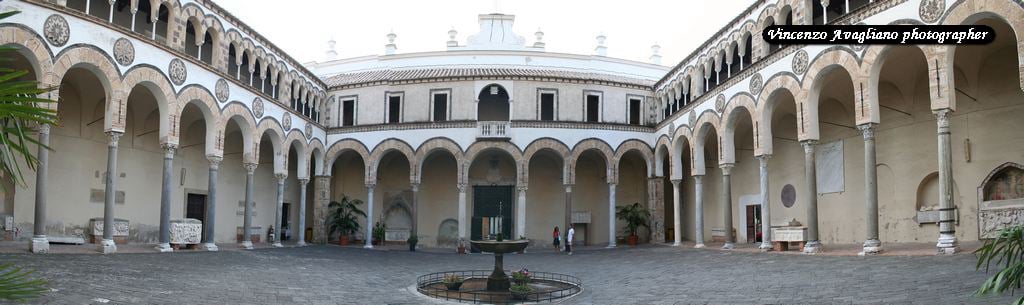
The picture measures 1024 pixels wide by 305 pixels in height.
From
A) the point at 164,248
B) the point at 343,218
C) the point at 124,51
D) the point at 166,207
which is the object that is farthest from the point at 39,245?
the point at 343,218

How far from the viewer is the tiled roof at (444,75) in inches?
1028

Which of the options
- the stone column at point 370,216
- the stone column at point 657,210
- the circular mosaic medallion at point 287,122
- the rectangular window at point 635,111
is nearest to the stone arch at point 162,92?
the circular mosaic medallion at point 287,122

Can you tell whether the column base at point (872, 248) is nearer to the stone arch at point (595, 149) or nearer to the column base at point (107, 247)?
the stone arch at point (595, 149)

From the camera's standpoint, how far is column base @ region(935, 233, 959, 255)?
11617 mm

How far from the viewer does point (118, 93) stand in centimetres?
1489

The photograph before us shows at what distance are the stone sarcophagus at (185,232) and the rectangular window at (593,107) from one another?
14.7 metres

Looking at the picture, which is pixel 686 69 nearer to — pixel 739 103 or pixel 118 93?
pixel 739 103

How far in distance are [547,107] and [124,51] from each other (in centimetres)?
1542

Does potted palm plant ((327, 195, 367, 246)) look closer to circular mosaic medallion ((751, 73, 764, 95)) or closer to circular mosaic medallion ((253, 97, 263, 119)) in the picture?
circular mosaic medallion ((253, 97, 263, 119))

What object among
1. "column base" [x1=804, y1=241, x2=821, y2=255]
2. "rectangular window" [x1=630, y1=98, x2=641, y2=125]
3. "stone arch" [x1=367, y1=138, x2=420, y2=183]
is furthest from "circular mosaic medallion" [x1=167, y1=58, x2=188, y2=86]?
"rectangular window" [x1=630, y1=98, x2=641, y2=125]

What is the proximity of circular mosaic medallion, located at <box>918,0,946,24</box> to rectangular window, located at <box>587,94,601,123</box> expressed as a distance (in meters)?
14.5

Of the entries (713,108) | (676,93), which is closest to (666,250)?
(713,108)

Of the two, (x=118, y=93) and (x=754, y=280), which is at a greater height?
(x=118, y=93)

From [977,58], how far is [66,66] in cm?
1955
